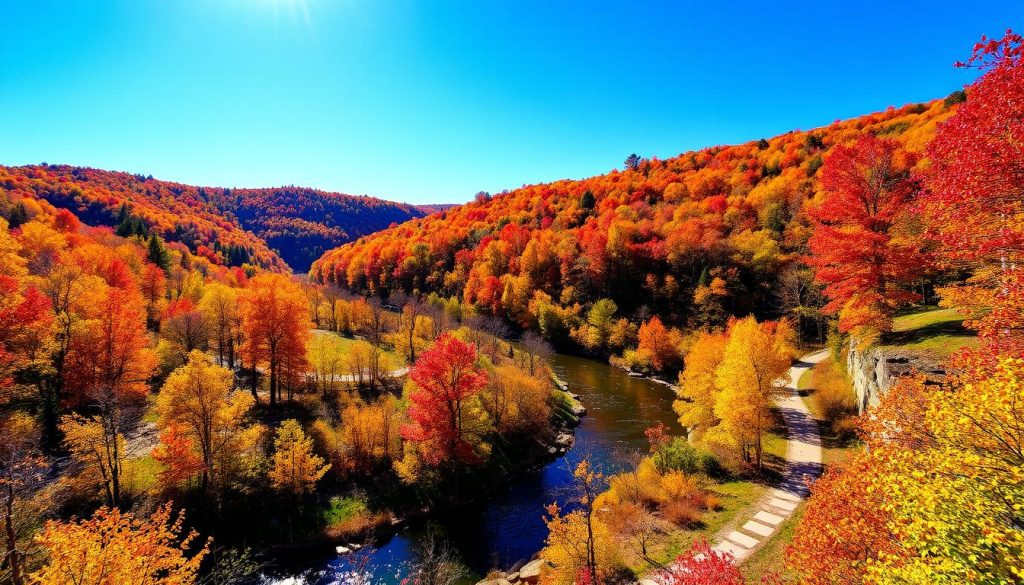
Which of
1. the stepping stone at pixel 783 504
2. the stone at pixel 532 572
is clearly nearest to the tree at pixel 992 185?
the stepping stone at pixel 783 504

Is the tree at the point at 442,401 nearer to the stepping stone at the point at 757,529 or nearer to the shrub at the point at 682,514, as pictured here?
the shrub at the point at 682,514

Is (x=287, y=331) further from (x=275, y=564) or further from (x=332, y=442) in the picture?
(x=275, y=564)

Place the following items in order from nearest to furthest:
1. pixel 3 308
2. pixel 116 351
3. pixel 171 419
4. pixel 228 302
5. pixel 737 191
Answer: pixel 3 308 < pixel 171 419 < pixel 116 351 < pixel 228 302 < pixel 737 191

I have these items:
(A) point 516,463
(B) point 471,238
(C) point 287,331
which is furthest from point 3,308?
(B) point 471,238

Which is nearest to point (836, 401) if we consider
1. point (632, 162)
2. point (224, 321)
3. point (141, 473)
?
point (141, 473)

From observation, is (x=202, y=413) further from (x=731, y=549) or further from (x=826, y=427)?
(x=826, y=427)

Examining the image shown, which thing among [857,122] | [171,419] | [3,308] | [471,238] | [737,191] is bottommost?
[171,419]
